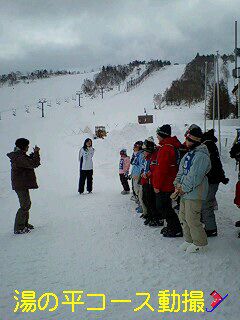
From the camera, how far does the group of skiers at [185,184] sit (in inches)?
186

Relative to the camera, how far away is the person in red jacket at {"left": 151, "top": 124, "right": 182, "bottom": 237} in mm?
5465

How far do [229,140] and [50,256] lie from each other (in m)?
13.9

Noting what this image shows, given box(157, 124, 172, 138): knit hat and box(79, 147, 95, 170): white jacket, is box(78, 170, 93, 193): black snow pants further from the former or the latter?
box(157, 124, 172, 138): knit hat


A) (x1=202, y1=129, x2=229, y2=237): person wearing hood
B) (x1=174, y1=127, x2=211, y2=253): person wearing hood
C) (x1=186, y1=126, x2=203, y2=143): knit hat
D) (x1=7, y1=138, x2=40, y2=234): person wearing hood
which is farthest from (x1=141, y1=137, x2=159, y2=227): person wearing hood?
(x1=7, y1=138, x2=40, y2=234): person wearing hood

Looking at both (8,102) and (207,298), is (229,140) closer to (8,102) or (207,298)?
(207,298)

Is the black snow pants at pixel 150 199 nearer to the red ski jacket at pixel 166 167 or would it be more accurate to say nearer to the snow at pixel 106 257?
the snow at pixel 106 257

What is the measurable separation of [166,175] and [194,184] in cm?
90

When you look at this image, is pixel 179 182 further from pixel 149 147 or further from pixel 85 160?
pixel 85 160

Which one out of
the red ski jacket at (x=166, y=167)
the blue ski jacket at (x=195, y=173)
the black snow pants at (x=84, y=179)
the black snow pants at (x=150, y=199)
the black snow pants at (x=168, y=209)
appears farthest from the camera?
the black snow pants at (x=84, y=179)

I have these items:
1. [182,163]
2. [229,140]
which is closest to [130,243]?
[182,163]

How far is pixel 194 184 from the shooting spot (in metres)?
4.66

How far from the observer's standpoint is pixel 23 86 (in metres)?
148

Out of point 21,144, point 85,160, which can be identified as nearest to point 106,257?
point 21,144

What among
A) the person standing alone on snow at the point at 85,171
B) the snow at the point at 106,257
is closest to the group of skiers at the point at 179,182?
the snow at the point at 106,257
